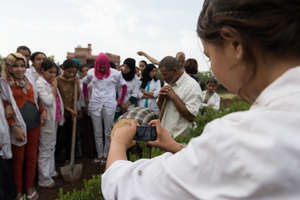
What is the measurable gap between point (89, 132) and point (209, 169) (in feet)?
20.5

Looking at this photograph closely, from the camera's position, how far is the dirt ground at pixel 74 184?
14.1 feet

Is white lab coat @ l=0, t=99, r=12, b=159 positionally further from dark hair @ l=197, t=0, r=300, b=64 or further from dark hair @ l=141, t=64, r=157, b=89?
dark hair @ l=141, t=64, r=157, b=89

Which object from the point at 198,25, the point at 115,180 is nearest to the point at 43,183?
the point at 115,180

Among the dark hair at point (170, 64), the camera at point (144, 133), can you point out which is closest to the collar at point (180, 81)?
the dark hair at point (170, 64)

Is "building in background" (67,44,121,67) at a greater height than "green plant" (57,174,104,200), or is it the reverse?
"building in background" (67,44,121,67)

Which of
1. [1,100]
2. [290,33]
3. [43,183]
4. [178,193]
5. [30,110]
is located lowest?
[43,183]

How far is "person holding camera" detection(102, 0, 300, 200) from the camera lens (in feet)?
1.71

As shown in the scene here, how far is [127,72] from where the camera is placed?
6.73m

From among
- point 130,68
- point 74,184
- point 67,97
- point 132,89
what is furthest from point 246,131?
point 130,68

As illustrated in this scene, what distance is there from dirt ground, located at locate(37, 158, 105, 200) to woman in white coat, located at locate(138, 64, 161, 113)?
211 cm

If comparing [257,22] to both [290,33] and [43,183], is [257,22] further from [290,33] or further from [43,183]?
[43,183]

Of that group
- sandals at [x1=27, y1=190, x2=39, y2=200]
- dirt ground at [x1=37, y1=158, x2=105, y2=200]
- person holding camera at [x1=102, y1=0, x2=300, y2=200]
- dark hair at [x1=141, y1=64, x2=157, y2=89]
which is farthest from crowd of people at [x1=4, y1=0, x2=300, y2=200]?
dark hair at [x1=141, y1=64, x2=157, y2=89]

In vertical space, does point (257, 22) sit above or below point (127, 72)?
above

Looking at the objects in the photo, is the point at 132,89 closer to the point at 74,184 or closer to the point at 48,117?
the point at 48,117
